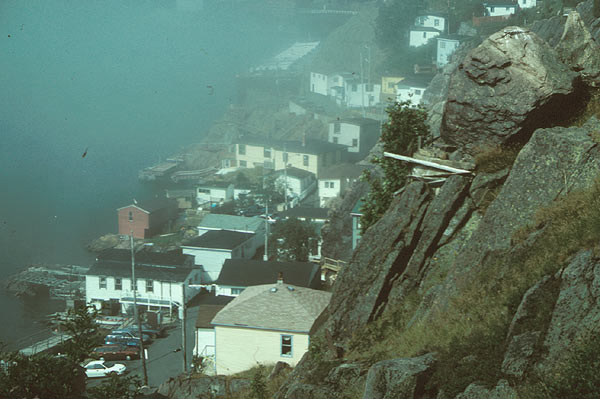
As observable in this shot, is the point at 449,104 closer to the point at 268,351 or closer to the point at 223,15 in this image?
the point at 268,351

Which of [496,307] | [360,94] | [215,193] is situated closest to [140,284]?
[215,193]

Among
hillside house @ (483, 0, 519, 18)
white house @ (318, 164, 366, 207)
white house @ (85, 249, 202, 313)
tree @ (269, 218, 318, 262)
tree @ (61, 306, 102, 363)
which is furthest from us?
hillside house @ (483, 0, 519, 18)

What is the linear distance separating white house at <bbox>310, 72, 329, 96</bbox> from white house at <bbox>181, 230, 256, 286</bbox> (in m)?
53.5

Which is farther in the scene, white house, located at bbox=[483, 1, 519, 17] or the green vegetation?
white house, located at bbox=[483, 1, 519, 17]

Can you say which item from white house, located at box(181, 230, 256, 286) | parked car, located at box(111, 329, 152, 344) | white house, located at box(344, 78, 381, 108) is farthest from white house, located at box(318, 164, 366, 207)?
parked car, located at box(111, 329, 152, 344)

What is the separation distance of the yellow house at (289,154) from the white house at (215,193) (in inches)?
286

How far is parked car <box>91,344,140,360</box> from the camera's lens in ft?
115

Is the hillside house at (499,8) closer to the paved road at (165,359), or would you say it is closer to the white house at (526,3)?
the white house at (526,3)

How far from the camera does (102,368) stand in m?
32.7

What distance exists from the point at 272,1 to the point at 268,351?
5621 inches

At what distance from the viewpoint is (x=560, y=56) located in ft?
45.7

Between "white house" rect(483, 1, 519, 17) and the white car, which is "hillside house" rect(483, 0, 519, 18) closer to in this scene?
"white house" rect(483, 1, 519, 17)

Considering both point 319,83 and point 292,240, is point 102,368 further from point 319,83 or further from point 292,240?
point 319,83

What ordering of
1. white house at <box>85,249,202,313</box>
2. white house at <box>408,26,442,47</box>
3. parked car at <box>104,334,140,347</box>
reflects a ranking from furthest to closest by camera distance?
white house at <box>408,26,442,47</box> → white house at <box>85,249,202,313</box> → parked car at <box>104,334,140,347</box>
